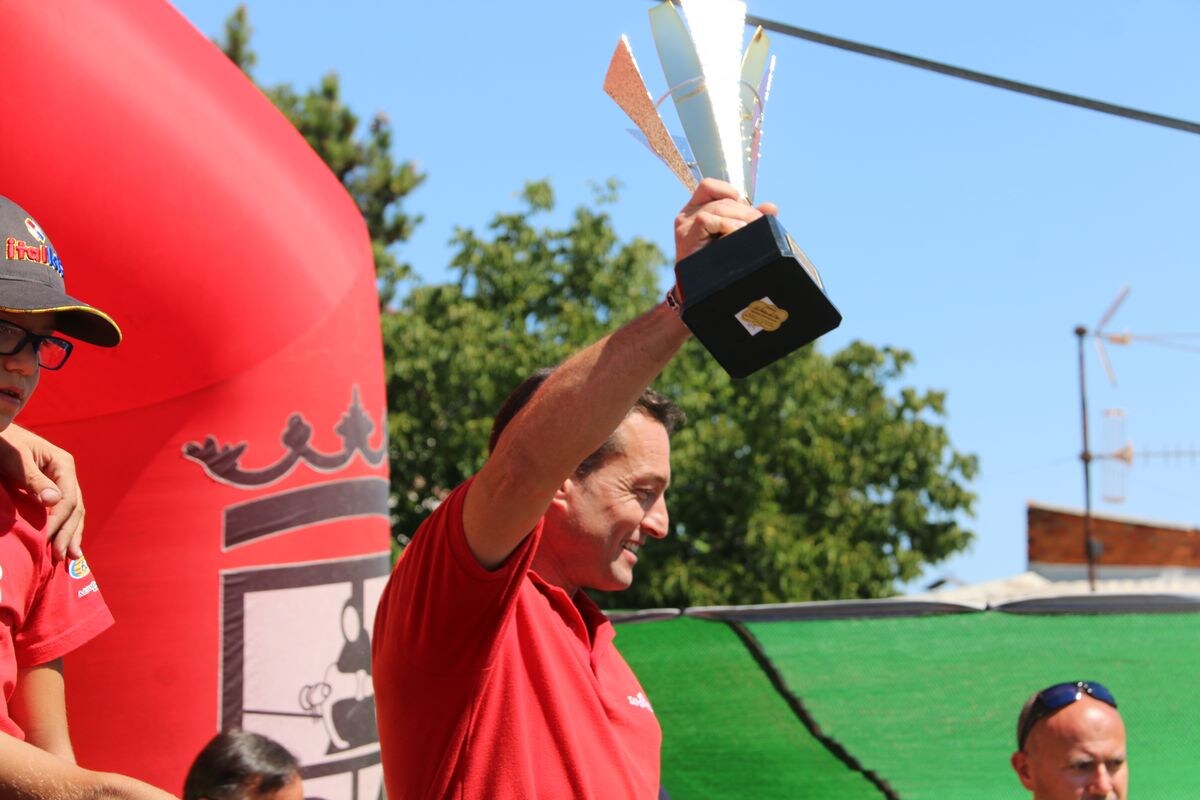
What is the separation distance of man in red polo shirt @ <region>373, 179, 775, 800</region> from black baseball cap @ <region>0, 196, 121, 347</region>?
1.72 ft

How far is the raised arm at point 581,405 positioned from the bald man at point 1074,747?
223 cm

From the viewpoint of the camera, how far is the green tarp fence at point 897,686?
4.31m

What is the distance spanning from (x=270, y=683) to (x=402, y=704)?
2.29 metres

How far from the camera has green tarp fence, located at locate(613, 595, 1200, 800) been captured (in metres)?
4.31

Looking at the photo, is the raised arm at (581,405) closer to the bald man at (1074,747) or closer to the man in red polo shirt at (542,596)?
the man in red polo shirt at (542,596)

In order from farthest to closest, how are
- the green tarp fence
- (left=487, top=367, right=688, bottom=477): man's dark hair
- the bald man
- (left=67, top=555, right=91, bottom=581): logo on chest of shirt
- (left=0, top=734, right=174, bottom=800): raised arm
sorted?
the green tarp fence < the bald man < (left=487, top=367, right=688, bottom=477): man's dark hair < (left=67, top=555, right=91, bottom=581): logo on chest of shirt < (left=0, top=734, right=174, bottom=800): raised arm

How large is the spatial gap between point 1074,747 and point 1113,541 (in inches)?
745

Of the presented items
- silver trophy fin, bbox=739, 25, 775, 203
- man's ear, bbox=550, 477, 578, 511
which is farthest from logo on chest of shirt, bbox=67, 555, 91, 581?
silver trophy fin, bbox=739, 25, 775, 203

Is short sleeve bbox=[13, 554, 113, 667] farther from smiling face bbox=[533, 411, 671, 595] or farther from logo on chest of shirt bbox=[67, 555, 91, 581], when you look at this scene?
smiling face bbox=[533, 411, 671, 595]

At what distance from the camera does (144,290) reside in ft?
12.8

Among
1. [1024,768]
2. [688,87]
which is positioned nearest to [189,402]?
[1024,768]

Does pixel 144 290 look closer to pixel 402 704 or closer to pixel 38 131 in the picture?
pixel 38 131

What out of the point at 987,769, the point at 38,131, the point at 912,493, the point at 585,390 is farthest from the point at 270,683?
the point at 912,493

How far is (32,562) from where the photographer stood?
6.31 feet
